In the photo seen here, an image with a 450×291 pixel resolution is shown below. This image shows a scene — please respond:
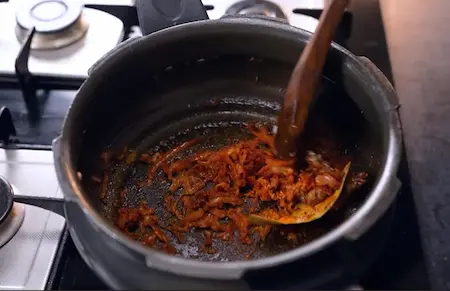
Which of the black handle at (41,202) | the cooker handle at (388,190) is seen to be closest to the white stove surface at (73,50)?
the black handle at (41,202)

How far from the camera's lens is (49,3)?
106 cm

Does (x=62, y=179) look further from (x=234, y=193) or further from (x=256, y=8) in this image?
(x=256, y=8)

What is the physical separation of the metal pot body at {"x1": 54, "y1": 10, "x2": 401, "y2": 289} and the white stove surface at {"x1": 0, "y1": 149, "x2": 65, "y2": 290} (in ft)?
0.27

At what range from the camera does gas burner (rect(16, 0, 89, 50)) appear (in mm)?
1026

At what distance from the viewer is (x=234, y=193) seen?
885 millimetres

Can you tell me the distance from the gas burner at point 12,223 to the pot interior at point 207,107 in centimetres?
9

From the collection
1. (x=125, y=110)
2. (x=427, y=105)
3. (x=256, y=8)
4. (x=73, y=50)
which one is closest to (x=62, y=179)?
(x=125, y=110)

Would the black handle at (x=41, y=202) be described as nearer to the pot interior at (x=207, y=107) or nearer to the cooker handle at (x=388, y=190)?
the pot interior at (x=207, y=107)

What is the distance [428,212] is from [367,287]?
0.56 feet

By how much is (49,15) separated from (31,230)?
0.39 metres

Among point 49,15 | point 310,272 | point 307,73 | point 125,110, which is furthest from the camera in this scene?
point 49,15

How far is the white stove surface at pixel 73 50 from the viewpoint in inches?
39.5

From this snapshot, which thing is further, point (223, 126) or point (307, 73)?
point (223, 126)

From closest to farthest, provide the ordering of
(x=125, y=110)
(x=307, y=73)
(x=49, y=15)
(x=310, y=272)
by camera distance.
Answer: (x=310, y=272) < (x=307, y=73) < (x=125, y=110) < (x=49, y=15)
